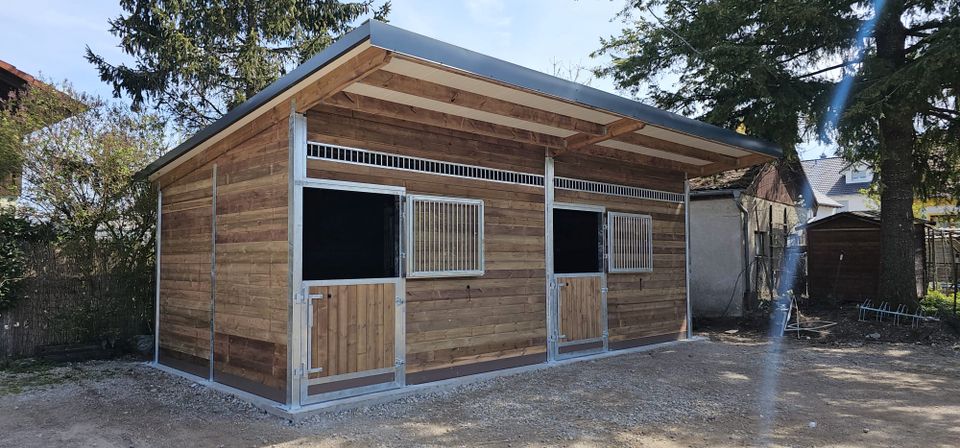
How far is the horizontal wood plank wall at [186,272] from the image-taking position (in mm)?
5656

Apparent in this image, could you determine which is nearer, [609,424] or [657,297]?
[609,424]

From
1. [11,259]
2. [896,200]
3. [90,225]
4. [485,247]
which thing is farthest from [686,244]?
[11,259]

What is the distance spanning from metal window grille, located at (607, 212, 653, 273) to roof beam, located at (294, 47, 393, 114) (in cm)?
396

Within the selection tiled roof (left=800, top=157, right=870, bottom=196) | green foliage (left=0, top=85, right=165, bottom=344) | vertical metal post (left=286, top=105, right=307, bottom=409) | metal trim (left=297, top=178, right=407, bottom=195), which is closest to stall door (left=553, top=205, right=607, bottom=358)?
metal trim (left=297, top=178, right=407, bottom=195)

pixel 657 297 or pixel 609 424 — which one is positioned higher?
pixel 657 297

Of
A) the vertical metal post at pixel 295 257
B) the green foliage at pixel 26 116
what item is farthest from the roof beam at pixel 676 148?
the green foliage at pixel 26 116

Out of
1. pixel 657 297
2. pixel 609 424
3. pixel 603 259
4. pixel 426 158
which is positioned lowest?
pixel 609 424

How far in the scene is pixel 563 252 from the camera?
763 cm

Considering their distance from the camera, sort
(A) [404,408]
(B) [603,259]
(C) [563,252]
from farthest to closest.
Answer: (C) [563,252] → (B) [603,259] → (A) [404,408]

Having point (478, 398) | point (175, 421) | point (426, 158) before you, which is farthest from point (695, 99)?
point (175, 421)

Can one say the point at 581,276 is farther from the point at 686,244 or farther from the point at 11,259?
the point at 11,259

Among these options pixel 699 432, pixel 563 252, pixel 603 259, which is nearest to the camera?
pixel 699 432

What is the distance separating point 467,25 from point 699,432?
379 inches

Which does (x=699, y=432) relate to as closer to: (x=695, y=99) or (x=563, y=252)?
(x=563, y=252)
